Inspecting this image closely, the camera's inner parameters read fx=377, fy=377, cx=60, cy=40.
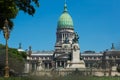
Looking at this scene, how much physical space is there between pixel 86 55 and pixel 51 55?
678 inches

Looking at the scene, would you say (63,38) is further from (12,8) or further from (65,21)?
(12,8)

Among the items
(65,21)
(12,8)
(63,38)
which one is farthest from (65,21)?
(12,8)

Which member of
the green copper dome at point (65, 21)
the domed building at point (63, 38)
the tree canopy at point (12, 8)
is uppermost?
the green copper dome at point (65, 21)

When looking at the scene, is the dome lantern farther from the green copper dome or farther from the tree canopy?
the tree canopy

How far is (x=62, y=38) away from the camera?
174 m

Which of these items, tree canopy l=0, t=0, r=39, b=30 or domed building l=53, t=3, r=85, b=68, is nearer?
tree canopy l=0, t=0, r=39, b=30

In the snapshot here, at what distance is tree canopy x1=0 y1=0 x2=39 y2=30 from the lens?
27.0 metres

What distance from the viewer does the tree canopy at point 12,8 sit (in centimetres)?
2705

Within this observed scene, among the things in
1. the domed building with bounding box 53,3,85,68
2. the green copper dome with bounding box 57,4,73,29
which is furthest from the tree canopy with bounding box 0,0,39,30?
the green copper dome with bounding box 57,4,73,29

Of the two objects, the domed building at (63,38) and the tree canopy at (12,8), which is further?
the domed building at (63,38)

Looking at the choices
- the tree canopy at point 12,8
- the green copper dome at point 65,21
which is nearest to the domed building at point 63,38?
the green copper dome at point 65,21

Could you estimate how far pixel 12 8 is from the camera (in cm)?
2709

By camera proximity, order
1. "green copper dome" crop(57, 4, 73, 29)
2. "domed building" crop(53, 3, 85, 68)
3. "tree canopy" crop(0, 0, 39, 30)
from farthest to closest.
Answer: "green copper dome" crop(57, 4, 73, 29), "domed building" crop(53, 3, 85, 68), "tree canopy" crop(0, 0, 39, 30)

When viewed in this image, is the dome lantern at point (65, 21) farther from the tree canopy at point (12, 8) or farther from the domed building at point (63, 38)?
the tree canopy at point (12, 8)
